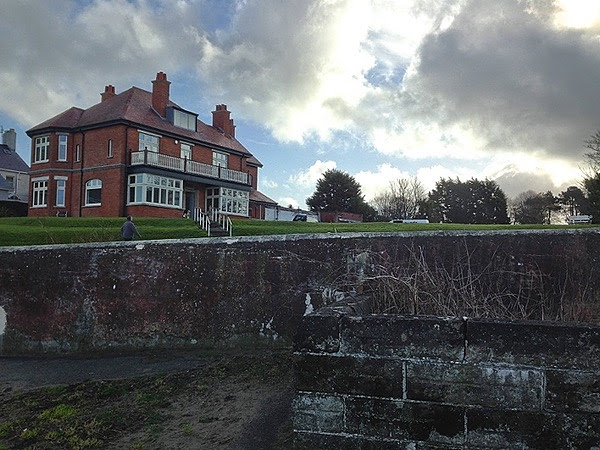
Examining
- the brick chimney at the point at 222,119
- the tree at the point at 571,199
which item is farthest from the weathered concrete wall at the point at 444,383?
the tree at the point at 571,199

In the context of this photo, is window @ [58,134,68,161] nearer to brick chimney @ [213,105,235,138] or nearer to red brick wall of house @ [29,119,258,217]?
red brick wall of house @ [29,119,258,217]

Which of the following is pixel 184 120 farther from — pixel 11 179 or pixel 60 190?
pixel 11 179

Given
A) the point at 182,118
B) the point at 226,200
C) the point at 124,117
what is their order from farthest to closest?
the point at 226,200, the point at 182,118, the point at 124,117

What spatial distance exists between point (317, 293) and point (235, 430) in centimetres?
423

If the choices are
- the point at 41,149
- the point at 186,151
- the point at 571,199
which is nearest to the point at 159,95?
the point at 186,151

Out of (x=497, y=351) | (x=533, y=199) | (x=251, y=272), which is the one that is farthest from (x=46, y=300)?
(x=533, y=199)

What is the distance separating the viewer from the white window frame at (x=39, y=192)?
3103 centimetres

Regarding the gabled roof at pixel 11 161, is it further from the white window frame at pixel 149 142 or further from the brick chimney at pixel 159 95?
the white window frame at pixel 149 142

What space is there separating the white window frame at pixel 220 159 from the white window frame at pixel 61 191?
971 cm

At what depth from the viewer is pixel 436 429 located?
3449 mm

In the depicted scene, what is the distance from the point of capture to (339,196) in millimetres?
55062

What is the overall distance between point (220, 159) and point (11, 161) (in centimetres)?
2672

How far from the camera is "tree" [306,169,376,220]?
54750 millimetres

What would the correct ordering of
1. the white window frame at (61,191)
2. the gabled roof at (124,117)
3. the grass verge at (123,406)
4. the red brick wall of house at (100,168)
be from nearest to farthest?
1. the grass verge at (123,406)
2. the red brick wall of house at (100,168)
3. the gabled roof at (124,117)
4. the white window frame at (61,191)
